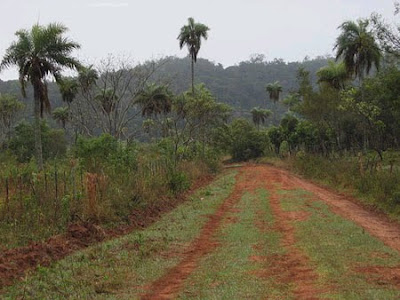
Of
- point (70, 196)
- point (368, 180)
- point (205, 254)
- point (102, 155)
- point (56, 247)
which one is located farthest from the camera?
point (368, 180)

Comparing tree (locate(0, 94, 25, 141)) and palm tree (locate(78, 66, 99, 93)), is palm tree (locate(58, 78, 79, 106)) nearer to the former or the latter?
palm tree (locate(78, 66, 99, 93))

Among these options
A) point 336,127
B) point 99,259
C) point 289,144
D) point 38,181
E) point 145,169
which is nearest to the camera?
point 99,259

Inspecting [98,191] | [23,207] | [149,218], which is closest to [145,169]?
[149,218]

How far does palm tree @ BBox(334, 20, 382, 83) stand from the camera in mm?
30975

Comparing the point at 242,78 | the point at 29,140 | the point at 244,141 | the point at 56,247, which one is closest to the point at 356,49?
the point at 56,247

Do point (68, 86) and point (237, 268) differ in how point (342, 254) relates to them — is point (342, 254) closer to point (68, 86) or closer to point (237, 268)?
point (237, 268)

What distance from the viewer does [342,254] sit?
995 centimetres

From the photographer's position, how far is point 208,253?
10938mm

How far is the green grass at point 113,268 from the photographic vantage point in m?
7.84

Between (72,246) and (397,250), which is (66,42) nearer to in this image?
(72,246)

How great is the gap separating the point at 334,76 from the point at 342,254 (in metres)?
30.0

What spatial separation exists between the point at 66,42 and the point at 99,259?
55.1 ft

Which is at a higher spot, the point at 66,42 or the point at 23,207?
the point at 66,42

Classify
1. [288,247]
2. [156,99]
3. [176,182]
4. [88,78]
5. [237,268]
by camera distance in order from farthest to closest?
[156,99], [88,78], [176,182], [288,247], [237,268]
